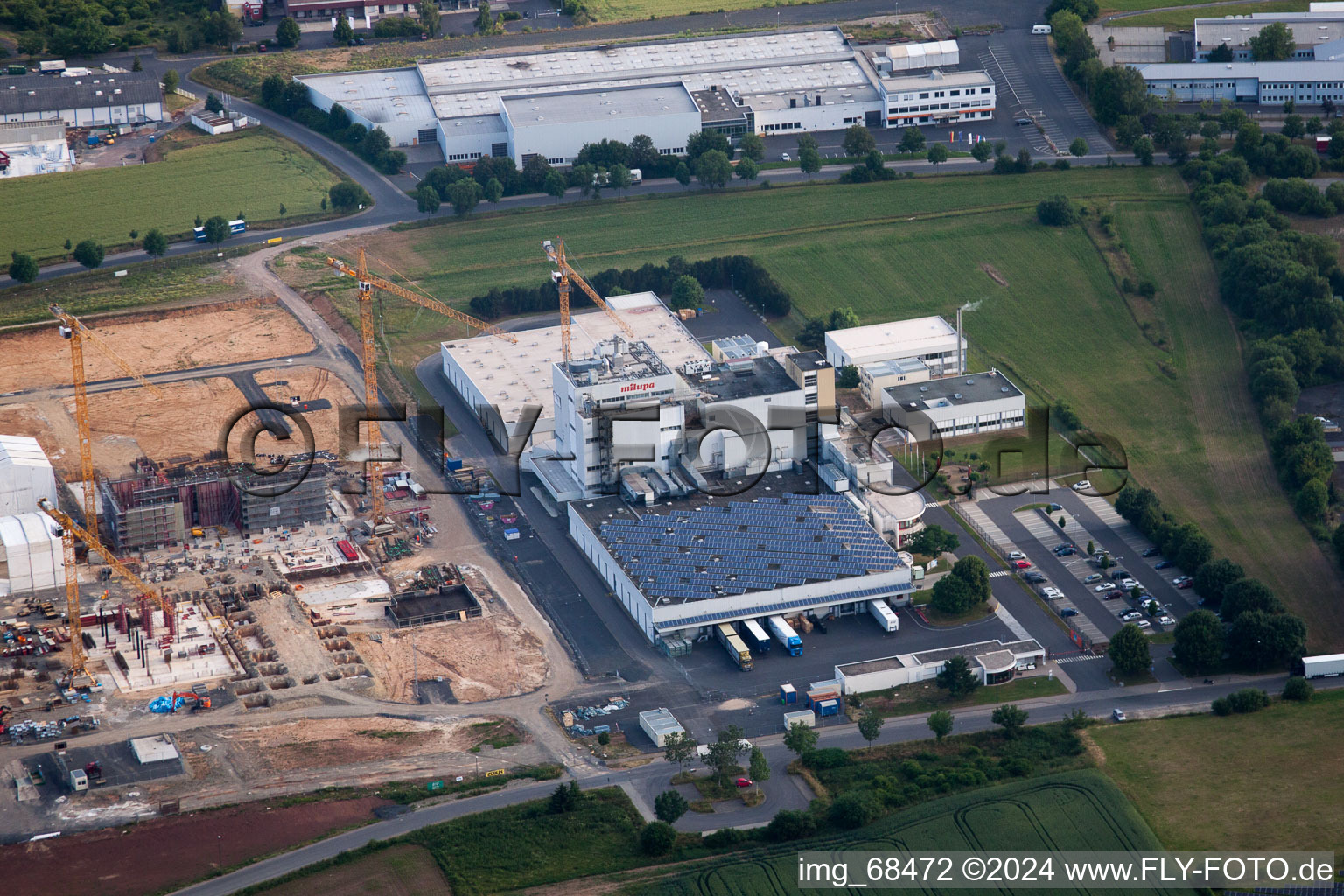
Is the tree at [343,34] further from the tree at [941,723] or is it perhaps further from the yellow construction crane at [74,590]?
the tree at [941,723]

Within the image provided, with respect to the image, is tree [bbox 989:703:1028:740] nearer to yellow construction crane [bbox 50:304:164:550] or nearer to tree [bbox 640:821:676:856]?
tree [bbox 640:821:676:856]

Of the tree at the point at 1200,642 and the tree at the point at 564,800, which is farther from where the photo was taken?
the tree at the point at 1200,642

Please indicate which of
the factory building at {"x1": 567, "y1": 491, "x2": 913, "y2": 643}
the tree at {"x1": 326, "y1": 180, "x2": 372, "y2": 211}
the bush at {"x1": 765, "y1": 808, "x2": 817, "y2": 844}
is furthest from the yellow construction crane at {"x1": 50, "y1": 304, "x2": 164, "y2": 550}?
the bush at {"x1": 765, "y1": 808, "x2": 817, "y2": 844}

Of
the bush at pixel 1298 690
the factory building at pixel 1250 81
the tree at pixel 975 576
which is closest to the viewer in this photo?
the bush at pixel 1298 690

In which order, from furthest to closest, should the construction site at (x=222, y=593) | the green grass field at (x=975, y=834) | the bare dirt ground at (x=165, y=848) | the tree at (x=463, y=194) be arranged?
the tree at (x=463, y=194), the construction site at (x=222, y=593), the bare dirt ground at (x=165, y=848), the green grass field at (x=975, y=834)

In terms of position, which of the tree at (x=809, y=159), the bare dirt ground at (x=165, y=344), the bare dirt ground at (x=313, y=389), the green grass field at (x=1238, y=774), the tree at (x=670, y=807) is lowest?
the green grass field at (x=1238, y=774)

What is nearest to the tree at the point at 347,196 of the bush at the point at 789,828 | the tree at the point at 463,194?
the tree at the point at 463,194

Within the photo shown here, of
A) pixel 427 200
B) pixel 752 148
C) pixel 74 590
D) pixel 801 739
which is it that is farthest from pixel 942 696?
pixel 752 148
